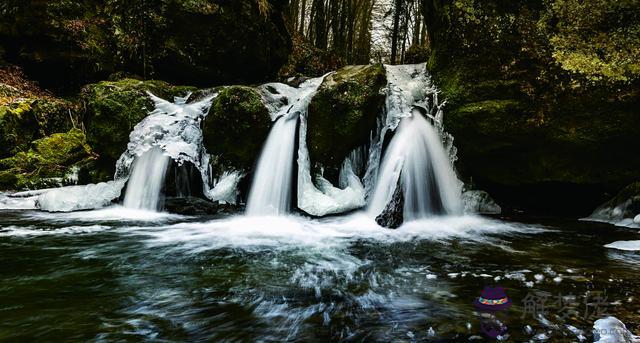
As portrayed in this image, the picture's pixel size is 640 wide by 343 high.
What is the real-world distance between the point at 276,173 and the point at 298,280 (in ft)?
15.7

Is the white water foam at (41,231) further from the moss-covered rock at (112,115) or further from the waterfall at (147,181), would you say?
the moss-covered rock at (112,115)

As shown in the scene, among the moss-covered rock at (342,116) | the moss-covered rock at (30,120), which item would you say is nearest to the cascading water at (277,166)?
the moss-covered rock at (342,116)

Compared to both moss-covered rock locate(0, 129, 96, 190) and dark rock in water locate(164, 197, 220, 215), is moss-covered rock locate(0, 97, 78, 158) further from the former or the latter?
dark rock in water locate(164, 197, 220, 215)

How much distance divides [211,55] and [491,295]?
11138 mm

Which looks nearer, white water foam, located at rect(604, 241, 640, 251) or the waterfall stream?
white water foam, located at rect(604, 241, 640, 251)

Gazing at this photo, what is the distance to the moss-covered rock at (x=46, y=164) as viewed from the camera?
364 inches

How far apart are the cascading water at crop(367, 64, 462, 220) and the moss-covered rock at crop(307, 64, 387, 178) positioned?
0.38 m

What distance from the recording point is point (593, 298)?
306cm

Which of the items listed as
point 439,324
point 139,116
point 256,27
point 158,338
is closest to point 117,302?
point 158,338

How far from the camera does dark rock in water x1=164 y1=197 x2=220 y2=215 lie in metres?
7.81

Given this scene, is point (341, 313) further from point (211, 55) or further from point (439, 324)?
point (211, 55)

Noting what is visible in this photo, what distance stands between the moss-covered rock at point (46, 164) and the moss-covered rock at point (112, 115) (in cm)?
108

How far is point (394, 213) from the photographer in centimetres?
667

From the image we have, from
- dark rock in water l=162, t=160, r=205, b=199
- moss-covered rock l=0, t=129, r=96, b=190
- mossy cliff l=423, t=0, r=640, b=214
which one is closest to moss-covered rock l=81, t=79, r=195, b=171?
moss-covered rock l=0, t=129, r=96, b=190
